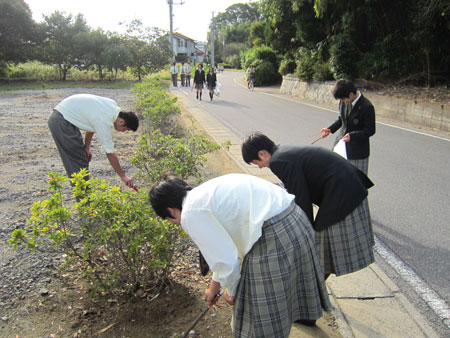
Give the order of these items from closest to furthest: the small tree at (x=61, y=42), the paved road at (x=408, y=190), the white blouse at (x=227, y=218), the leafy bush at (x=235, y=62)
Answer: the white blouse at (x=227, y=218) → the paved road at (x=408, y=190) → the small tree at (x=61, y=42) → the leafy bush at (x=235, y=62)

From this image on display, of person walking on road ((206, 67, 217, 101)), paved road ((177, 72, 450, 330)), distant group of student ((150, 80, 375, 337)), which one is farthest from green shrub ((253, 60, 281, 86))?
distant group of student ((150, 80, 375, 337))

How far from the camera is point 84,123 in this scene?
3959mm

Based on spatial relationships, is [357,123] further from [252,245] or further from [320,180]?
[252,245]

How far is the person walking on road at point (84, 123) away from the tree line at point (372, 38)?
12108 millimetres

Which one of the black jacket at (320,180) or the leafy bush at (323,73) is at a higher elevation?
the leafy bush at (323,73)

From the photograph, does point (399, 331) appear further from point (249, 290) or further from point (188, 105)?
point (188, 105)

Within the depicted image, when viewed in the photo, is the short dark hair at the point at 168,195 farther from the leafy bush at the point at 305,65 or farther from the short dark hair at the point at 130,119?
the leafy bush at the point at 305,65

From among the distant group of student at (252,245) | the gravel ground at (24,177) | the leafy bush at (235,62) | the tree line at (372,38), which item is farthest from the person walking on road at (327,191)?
the leafy bush at (235,62)

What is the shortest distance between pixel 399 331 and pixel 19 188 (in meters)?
5.36

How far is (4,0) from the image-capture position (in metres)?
27.8

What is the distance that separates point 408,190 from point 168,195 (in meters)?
4.89

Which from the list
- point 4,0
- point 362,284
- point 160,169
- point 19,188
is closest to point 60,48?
point 4,0

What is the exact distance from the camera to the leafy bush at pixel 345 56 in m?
16.5

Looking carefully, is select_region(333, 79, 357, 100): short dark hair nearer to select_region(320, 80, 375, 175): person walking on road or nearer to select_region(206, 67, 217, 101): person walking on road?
select_region(320, 80, 375, 175): person walking on road
